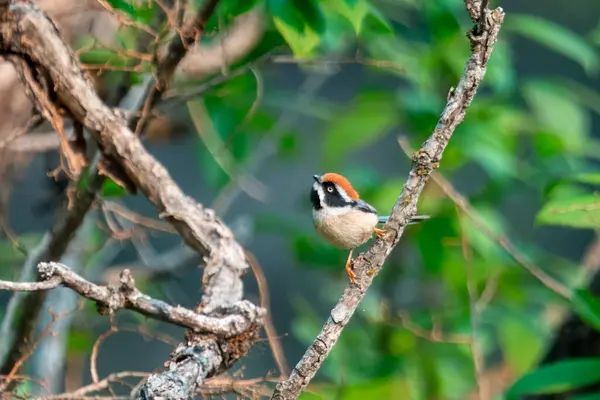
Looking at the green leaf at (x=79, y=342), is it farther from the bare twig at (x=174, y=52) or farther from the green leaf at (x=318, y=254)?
the bare twig at (x=174, y=52)

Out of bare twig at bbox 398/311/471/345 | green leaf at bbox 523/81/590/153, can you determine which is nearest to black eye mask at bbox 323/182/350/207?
bare twig at bbox 398/311/471/345

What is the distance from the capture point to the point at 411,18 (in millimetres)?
3453

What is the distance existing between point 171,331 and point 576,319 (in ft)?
8.17

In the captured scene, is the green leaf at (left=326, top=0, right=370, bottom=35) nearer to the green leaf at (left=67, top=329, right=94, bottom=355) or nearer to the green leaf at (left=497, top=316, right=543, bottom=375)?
the green leaf at (left=67, top=329, right=94, bottom=355)

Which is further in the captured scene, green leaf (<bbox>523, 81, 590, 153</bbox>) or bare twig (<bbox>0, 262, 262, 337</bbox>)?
green leaf (<bbox>523, 81, 590, 153</bbox>)

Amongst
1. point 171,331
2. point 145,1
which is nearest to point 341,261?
point 145,1

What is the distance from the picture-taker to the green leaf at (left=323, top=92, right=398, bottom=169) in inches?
123

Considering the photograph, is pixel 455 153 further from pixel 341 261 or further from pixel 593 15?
pixel 593 15

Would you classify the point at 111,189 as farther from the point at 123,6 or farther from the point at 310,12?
the point at 310,12

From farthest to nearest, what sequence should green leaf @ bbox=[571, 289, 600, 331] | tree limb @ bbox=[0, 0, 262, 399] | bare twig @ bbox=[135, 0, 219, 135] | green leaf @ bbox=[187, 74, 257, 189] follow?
green leaf @ bbox=[187, 74, 257, 189] → green leaf @ bbox=[571, 289, 600, 331] → bare twig @ bbox=[135, 0, 219, 135] → tree limb @ bbox=[0, 0, 262, 399]

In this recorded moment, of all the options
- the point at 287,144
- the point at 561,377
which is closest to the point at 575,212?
the point at 561,377

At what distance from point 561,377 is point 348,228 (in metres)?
0.78

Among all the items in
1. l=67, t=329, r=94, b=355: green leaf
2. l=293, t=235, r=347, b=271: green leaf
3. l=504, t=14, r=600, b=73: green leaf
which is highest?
l=504, t=14, r=600, b=73: green leaf

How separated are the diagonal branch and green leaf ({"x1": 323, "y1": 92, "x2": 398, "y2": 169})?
178 cm
